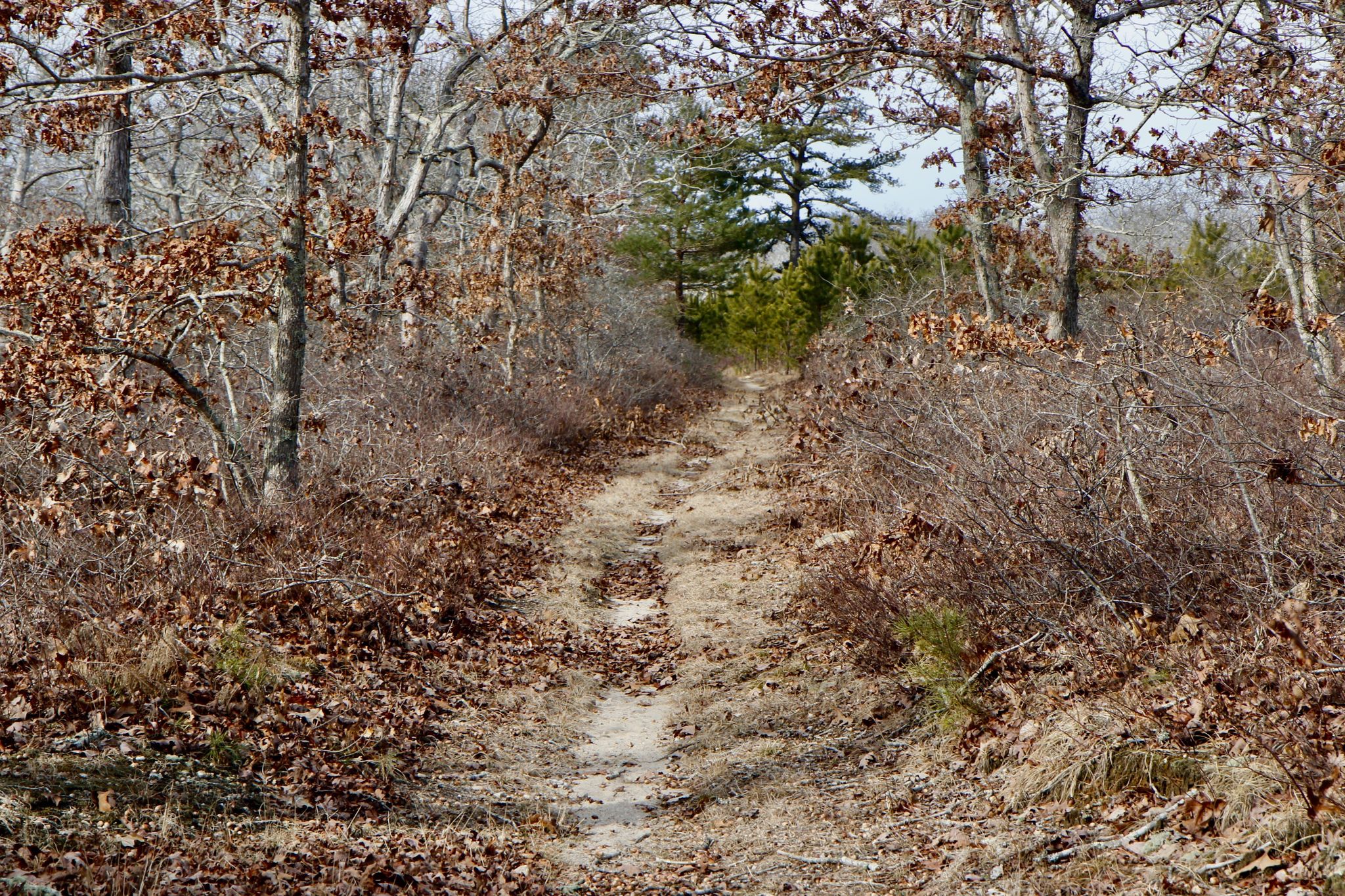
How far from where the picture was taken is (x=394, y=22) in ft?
30.1

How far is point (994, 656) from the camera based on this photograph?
6289 mm

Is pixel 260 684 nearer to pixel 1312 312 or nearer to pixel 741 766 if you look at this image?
pixel 741 766

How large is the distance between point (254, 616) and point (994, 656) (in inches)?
199

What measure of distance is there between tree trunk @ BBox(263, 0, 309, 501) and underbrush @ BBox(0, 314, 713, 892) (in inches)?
11.2

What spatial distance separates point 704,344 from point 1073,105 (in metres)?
25.6

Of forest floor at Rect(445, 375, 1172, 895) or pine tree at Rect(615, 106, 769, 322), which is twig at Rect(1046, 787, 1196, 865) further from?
pine tree at Rect(615, 106, 769, 322)

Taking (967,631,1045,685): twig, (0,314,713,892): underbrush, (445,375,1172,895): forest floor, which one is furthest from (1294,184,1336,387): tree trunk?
(0,314,713,892): underbrush

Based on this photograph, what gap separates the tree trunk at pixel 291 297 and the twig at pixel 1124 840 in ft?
22.8

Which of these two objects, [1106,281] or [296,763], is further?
[1106,281]

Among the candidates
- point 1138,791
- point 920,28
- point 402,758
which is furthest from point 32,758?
point 920,28

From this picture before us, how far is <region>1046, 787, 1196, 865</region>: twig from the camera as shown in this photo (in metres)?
4.54

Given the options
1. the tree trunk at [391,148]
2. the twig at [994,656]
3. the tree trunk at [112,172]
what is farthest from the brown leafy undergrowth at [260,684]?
the tree trunk at [391,148]

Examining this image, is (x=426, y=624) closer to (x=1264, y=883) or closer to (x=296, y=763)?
(x=296, y=763)

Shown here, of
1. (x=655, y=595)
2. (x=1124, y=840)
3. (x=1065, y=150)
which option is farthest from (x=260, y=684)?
(x=1065, y=150)
